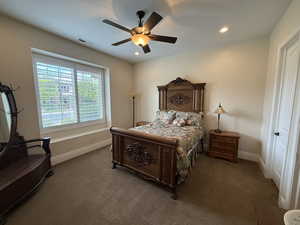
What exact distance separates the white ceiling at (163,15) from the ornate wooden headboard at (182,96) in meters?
1.19

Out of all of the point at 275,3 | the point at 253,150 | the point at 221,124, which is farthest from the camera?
the point at 221,124

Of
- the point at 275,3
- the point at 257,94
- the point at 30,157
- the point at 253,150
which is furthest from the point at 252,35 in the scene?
the point at 30,157

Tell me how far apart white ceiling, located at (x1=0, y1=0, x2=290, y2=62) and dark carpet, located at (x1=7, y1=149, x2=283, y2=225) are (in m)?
2.80

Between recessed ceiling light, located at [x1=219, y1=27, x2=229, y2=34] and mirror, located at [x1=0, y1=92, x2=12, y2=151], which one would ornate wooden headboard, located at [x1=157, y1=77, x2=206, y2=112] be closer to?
recessed ceiling light, located at [x1=219, y1=27, x2=229, y2=34]

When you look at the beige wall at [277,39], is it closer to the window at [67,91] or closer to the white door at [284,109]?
the white door at [284,109]

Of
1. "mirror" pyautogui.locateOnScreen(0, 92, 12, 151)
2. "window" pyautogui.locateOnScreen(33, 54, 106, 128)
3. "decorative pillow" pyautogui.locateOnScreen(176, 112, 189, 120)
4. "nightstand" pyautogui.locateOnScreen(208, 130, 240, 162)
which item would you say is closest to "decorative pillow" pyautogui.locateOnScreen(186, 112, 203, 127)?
"decorative pillow" pyautogui.locateOnScreen(176, 112, 189, 120)

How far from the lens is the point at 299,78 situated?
1.60 metres

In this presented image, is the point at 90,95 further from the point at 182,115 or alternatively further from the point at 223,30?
the point at 223,30

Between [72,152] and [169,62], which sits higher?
[169,62]

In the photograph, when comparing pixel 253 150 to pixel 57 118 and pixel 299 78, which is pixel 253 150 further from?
pixel 57 118

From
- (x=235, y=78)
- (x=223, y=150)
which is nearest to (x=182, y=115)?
(x=223, y=150)

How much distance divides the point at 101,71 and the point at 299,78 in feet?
14.0

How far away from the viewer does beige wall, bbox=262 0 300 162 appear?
174cm

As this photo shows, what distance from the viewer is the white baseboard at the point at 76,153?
288cm
